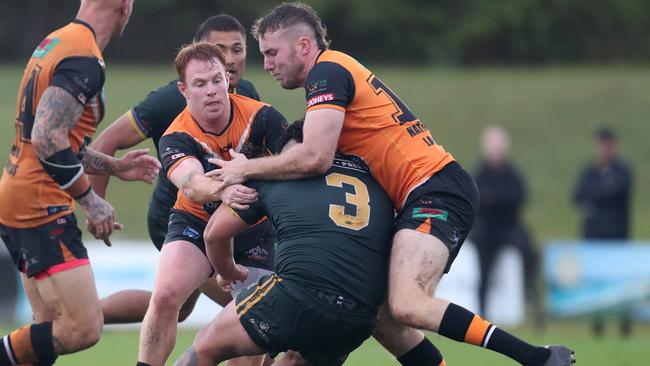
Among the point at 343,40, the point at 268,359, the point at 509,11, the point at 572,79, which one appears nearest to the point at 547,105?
the point at 572,79

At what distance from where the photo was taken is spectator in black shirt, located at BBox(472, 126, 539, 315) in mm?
14859

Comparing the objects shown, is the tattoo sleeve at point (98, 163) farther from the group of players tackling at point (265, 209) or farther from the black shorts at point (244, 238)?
the black shorts at point (244, 238)

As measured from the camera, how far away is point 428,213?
660cm

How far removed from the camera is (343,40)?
1453 inches

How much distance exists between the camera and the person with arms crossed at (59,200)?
678 centimetres

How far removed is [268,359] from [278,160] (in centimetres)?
180

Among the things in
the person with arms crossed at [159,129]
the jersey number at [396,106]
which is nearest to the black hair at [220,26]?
the person with arms crossed at [159,129]

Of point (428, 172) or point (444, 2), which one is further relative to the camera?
point (444, 2)

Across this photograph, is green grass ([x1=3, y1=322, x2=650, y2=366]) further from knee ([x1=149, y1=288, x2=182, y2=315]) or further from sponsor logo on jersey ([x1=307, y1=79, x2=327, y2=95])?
sponsor logo on jersey ([x1=307, y1=79, x2=327, y2=95])

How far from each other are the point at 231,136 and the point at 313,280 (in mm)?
1462

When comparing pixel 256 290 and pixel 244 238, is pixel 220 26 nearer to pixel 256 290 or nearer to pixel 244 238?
pixel 244 238

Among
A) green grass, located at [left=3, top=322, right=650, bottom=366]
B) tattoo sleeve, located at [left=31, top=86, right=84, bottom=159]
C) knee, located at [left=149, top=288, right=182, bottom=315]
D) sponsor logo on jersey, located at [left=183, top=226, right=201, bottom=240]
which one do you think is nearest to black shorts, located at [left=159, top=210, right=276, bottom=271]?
sponsor logo on jersey, located at [left=183, top=226, right=201, bottom=240]

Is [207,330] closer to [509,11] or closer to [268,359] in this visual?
[268,359]

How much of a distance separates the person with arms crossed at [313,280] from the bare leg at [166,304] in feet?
2.22
